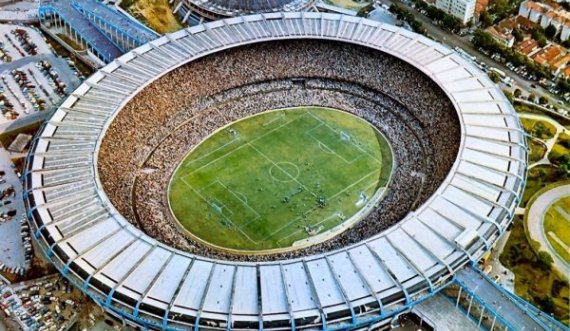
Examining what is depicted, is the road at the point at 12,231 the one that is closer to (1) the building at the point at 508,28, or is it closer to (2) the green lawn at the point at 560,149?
(2) the green lawn at the point at 560,149

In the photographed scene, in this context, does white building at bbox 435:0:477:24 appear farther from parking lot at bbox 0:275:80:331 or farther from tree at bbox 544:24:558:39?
parking lot at bbox 0:275:80:331

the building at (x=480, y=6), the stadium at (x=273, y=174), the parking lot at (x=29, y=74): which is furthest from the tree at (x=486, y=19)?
the parking lot at (x=29, y=74)

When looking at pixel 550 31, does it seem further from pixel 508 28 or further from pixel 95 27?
pixel 95 27

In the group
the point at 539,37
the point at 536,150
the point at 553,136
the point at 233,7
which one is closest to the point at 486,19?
the point at 539,37

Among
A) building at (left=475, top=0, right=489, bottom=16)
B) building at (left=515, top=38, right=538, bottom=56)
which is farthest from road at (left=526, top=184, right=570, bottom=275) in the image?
building at (left=475, top=0, right=489, bottom=16)

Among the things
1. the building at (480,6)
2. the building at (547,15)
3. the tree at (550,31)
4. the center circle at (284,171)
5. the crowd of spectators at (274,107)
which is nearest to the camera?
the crowd of spectators at (274,107)
